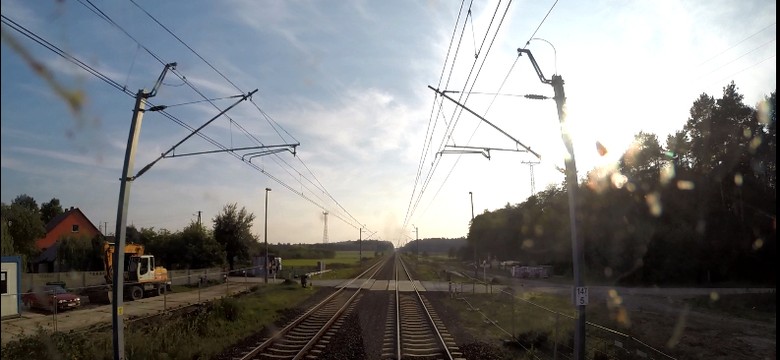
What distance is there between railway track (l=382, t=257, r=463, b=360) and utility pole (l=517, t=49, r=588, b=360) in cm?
451

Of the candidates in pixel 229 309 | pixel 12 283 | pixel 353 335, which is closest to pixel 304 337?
pixel 353 335

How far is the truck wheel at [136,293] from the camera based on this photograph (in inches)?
1427

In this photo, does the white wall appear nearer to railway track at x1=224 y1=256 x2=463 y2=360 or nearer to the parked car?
the parked car

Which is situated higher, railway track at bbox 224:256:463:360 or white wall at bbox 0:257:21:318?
white wall at bbox 0:257:21:318

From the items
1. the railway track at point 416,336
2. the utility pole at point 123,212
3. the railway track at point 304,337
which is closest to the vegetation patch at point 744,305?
the railway track at point 416,336

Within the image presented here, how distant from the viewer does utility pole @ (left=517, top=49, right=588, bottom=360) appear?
38.1 feet

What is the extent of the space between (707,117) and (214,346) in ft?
185

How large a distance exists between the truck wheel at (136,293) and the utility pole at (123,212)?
2517cm

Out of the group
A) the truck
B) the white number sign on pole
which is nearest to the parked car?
the truck

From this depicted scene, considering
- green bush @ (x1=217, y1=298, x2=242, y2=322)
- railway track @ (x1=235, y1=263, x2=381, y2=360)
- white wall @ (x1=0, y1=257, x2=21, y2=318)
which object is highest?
white wall @ (x1=0, y1=257, x2=21, y2=318)

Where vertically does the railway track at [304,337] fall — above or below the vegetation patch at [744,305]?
above

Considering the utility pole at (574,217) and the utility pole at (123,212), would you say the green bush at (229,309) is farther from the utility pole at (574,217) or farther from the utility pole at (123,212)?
the utility pole at (574,217)

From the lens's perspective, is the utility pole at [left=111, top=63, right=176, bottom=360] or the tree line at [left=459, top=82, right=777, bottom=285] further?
the tree line at [left=459, top=82, right=777, bottom=285]

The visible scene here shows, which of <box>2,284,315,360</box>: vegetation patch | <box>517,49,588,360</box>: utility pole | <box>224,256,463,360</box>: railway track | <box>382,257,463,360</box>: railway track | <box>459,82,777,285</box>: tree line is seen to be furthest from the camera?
<box>459,82,777,285</box>: tree line
